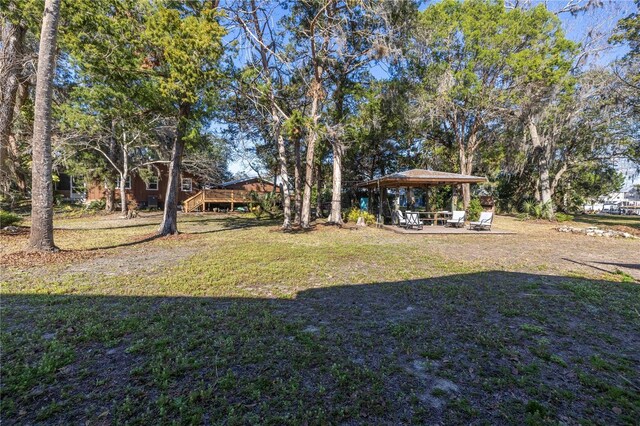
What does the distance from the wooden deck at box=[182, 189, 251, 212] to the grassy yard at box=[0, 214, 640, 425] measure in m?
18.9

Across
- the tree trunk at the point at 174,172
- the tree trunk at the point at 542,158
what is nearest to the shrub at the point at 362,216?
the tree trunk at the point at 174,172

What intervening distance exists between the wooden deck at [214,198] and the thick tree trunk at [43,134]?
59.5ft

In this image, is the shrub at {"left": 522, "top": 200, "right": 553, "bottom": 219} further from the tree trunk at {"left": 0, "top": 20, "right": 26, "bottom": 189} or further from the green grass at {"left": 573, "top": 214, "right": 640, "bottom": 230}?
the tree trunk at {"left": 0, "top": 20, "right": 26, "bottom": 189}

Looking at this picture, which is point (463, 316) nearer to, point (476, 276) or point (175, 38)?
point (476, 276)

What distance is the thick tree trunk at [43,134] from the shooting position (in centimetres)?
668

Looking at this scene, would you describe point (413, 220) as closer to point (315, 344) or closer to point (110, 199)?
point (315, 344)

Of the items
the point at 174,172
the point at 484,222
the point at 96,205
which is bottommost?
the point at 484,222

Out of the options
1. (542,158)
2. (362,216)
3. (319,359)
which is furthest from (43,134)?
(542,158)

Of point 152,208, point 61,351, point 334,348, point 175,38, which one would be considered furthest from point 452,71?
point 152,208

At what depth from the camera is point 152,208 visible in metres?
25.4

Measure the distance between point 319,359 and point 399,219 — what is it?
1212 cm

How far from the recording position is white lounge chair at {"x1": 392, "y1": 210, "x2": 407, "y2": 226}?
1394cm

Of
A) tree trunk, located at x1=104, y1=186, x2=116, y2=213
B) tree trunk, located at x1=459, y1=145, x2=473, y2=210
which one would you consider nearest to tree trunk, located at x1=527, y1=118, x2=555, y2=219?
tree trunk, located at x1=459, y1=145, x2=473, y2=210

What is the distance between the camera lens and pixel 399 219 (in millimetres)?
14219
